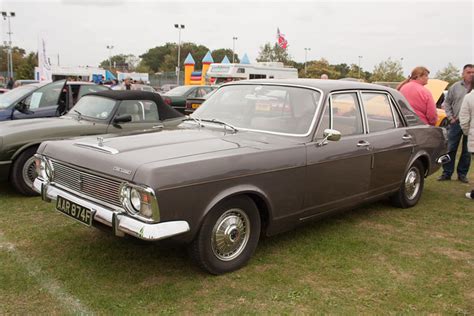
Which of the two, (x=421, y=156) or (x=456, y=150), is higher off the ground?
(x=421, y=156)

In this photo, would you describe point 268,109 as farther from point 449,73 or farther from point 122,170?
point 449,73

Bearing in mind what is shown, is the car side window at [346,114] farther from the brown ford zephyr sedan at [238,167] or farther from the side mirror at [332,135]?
the side mirror at [332,135]

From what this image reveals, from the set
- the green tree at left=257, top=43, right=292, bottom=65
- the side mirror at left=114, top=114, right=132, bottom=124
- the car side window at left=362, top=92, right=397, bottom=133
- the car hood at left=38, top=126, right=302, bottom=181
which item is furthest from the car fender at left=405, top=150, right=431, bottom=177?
the green tree at left=257, top=43, right=292, bottom=65

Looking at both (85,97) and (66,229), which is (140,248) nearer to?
(66,229)

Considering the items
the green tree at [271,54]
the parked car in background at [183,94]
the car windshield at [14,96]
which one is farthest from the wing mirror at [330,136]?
the green tree at [271,54]

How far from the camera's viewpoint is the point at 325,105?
4.42 meters

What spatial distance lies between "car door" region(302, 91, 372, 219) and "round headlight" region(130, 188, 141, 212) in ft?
5.56

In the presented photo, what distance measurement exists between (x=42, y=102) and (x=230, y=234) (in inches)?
235

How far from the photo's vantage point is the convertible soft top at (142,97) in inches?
267

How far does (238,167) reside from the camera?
11.6 feet

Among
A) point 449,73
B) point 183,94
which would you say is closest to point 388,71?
point 449,73

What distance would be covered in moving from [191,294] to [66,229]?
1985mm

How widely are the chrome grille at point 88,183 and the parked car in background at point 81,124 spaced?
4.35 feet

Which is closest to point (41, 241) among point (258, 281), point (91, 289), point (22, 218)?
point (22, 218)
